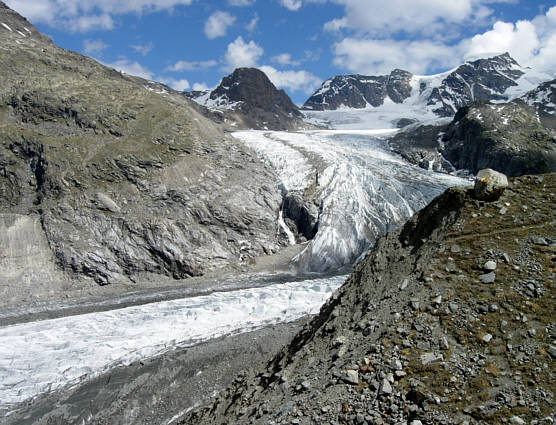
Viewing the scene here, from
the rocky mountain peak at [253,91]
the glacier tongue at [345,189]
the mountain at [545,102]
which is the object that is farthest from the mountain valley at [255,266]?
the rocky mountain peak at [253,91]

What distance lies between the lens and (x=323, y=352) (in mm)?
8094

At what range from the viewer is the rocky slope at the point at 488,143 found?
217 ft

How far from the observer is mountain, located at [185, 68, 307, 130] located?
140000mm

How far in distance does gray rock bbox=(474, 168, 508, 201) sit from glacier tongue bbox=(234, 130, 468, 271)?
31.5 metres

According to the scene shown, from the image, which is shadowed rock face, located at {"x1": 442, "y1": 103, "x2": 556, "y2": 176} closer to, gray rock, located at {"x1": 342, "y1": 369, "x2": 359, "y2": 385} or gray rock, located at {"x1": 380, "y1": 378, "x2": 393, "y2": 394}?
gray rock, located at {"x1": 342, "y1": 369, "x2": 359, "y2": 385}

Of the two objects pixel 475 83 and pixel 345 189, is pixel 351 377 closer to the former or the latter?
pixel 345 189

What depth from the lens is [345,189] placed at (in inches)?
1984

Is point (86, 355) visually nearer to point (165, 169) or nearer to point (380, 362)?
point (380, 362)

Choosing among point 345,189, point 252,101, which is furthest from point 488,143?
point 252,101

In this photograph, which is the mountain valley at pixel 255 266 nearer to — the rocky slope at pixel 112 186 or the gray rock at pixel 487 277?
the gray rock at pixel 487 277

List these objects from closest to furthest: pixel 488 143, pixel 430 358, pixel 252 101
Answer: pixel 430 358
pixel 488 143
pixel 252 101

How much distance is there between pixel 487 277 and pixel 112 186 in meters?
41.2

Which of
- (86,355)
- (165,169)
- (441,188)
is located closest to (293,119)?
(441,188)

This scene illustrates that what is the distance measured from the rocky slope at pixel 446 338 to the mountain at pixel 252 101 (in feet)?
414
